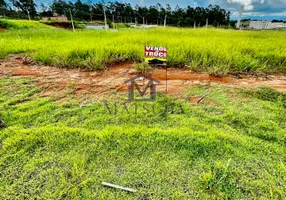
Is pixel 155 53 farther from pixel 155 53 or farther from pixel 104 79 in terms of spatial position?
pixel 104 79

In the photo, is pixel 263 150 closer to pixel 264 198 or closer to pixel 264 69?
pixel 264 198

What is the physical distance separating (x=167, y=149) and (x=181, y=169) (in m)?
0.21

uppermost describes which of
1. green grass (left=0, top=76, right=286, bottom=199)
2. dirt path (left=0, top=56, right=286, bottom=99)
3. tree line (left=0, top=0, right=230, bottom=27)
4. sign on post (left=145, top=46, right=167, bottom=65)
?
tree line (left=0, top=0, right=230, bottom=27)

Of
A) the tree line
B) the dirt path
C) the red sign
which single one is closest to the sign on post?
the red sign

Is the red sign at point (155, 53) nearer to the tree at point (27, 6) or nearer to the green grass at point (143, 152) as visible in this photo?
the green grass at point (143, 152)

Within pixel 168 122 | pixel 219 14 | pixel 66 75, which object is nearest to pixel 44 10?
pixel 219 14

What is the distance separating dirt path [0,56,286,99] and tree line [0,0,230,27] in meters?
29.0

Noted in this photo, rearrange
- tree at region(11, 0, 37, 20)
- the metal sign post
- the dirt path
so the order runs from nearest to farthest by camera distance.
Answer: the metal sign post
the dirt path
tree at region(11, 0, 37, 20)

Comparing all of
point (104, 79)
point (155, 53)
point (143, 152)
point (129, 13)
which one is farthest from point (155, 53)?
point (129, 13)

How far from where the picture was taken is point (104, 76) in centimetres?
294

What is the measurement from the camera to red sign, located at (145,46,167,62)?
85.1 inches

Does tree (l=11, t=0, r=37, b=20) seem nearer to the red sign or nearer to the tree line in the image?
the tree line

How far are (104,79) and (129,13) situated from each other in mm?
38104

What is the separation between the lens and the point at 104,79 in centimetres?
282
